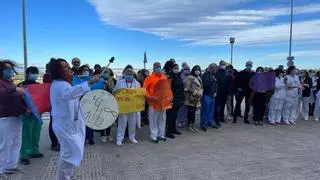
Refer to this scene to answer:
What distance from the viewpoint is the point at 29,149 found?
347 inches

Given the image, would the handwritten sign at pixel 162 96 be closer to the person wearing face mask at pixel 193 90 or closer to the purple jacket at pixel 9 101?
the person wearing face mask at pixel 193 90

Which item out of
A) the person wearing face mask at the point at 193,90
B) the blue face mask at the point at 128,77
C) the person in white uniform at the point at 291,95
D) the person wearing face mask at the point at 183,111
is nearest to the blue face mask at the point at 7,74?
the blue face mask at the point at 128,77

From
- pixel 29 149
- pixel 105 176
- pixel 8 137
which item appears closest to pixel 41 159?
pixel 29 149

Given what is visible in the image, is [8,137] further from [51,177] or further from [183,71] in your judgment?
[183,71]

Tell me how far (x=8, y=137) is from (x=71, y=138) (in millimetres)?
2362

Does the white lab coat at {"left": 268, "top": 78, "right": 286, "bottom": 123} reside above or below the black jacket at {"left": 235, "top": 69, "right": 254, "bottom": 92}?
below

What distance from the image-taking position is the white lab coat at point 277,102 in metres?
13.6

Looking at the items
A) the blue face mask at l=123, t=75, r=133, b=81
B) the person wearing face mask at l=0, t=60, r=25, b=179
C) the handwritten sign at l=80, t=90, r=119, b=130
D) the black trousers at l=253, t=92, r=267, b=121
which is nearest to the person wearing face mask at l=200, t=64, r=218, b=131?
the black trousers at l=253, t=92, r=267, b=121

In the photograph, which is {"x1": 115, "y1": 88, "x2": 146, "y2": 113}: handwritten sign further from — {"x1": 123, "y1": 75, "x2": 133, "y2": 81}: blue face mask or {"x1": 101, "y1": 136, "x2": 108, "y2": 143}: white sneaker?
{"x1": 101, "y1": 136, "x2": 108, "y2": 143}: white sneaker

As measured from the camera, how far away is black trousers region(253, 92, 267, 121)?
13.4 meters

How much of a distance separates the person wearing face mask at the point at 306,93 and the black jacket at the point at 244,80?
244cm

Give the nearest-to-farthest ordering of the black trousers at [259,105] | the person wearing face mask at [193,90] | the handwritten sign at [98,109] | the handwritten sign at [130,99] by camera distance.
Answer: the handwritten sign at [98,109], the handwritten sign at [130,99], the person wearing face mask at [193,90], the black trousers at [259,105]

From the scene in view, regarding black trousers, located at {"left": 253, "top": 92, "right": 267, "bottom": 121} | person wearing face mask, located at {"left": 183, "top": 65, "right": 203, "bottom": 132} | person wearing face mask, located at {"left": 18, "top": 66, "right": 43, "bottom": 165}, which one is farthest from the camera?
black trousers, located at {"left": 253, "top": 92, "right": 267, "bottom": 121}

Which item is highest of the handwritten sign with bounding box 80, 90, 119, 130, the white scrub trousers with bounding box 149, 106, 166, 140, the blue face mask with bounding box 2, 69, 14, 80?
the blue face mask with bounding box 2, 69, 14, 80
